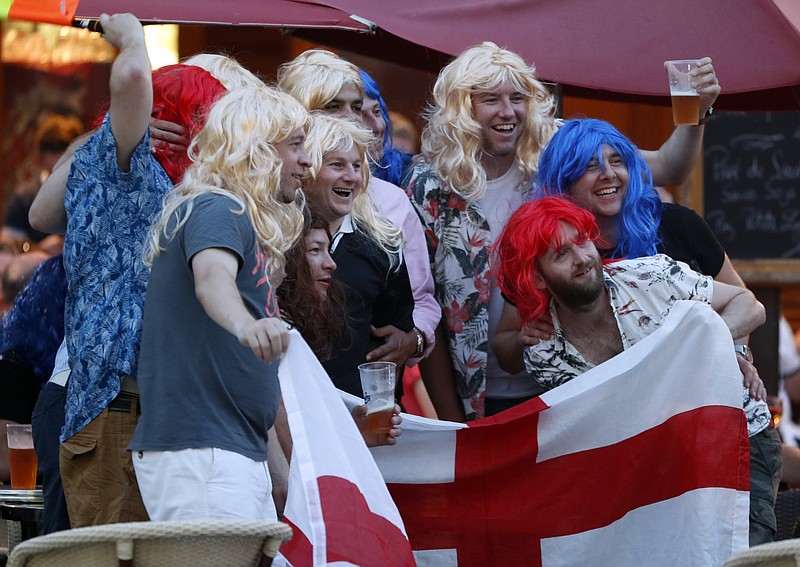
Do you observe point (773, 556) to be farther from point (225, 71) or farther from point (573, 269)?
point (225, 71)

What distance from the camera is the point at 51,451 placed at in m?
3.35

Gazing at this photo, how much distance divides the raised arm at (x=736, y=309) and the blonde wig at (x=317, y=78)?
1333mm

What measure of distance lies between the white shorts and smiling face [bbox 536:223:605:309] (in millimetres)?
1196

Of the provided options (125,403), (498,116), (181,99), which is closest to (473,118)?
(498,116)

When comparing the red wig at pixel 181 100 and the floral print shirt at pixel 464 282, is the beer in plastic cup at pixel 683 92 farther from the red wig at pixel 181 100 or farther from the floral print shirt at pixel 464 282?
the red wig at pixel 181 100

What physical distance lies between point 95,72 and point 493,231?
5.43 metres

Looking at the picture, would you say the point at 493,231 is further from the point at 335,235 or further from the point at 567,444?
the point at 567,444

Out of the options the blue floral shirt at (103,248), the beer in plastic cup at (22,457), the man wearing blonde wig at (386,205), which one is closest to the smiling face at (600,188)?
the man wearing blonde wig at (386,205)

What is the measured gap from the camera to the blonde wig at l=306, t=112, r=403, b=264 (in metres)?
3.75

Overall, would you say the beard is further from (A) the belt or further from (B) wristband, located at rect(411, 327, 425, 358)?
(A) the belt

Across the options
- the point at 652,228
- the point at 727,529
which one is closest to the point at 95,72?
the point at 652,228

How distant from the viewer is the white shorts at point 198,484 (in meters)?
2.74

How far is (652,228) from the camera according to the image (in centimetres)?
383

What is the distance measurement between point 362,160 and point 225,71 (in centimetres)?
54
